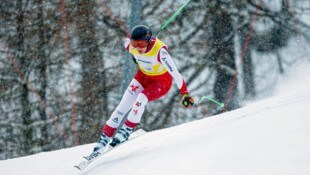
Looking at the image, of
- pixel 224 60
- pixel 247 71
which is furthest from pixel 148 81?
pixel 247 71

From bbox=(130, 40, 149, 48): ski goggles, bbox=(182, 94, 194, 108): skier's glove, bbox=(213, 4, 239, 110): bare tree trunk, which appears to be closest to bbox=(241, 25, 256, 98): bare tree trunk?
bbox=(213, 4, 239, 110): bare tree trunk

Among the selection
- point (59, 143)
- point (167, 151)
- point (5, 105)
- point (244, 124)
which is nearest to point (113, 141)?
point (167, 151)

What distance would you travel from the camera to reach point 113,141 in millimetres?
5406

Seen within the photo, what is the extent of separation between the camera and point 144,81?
5.55 meters

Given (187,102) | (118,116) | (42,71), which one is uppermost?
(187,102)

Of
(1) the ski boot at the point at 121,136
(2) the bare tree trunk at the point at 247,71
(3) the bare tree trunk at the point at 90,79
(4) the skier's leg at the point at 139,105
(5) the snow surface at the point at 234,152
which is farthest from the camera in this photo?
(2) the bare tree trunk at the point at 247,71

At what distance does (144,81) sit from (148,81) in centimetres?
5

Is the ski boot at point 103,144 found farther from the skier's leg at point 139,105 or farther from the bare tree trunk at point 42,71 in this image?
the bare tree trunk at point 42,71

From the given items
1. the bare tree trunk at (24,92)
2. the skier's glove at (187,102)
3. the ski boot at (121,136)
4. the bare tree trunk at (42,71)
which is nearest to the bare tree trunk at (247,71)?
the bare tree trunk at (42,71)

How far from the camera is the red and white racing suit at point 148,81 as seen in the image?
5180mm

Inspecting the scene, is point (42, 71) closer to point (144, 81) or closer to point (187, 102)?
point (144, 81)

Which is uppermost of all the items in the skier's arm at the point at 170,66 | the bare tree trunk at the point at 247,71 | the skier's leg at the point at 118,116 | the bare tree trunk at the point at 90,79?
the skier's arm at the point at 170,66

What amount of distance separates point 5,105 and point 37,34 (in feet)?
7.24

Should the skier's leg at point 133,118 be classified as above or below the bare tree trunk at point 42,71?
above
